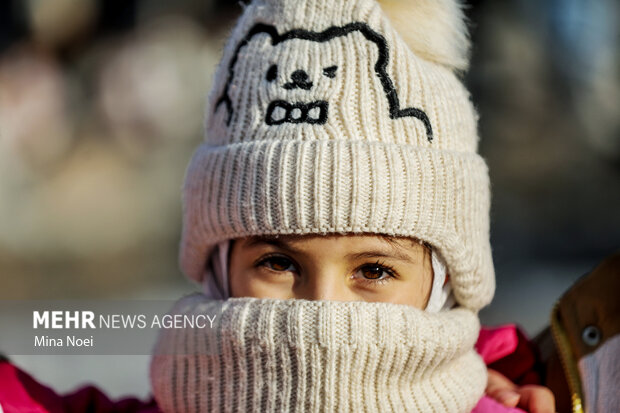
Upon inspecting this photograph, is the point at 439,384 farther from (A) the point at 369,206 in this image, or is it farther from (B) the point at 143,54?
(B) the point at 143,54

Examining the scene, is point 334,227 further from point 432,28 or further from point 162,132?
point 162,132

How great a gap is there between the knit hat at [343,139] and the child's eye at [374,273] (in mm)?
80

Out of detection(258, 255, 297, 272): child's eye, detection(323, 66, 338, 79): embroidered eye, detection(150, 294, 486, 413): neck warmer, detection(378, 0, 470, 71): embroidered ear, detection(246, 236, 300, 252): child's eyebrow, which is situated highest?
detection(378, 0, 470, 71): embroidered ear

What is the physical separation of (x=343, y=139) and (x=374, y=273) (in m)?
0.27

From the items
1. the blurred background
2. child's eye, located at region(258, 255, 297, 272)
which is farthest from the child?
the blurred background

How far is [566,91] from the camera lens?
5.10 metres

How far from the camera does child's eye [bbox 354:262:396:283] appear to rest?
1537 mm

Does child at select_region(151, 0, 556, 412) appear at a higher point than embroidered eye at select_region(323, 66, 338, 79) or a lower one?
lower

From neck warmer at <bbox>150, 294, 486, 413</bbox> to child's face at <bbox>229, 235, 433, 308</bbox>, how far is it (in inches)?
1.9

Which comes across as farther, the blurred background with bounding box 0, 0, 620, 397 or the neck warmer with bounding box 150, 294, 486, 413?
the blurred background with bounding box 0, 0, 620, 397

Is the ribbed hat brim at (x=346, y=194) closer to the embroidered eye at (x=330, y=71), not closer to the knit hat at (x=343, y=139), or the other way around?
the knit hat at (x=343, y=139)

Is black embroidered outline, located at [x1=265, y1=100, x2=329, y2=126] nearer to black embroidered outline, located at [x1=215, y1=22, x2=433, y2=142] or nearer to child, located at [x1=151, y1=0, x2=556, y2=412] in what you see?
child, located at [x1=151, y1=0, x2=556, y2=412]

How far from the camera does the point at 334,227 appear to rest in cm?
149

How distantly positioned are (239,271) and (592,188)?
4091 millimetres
